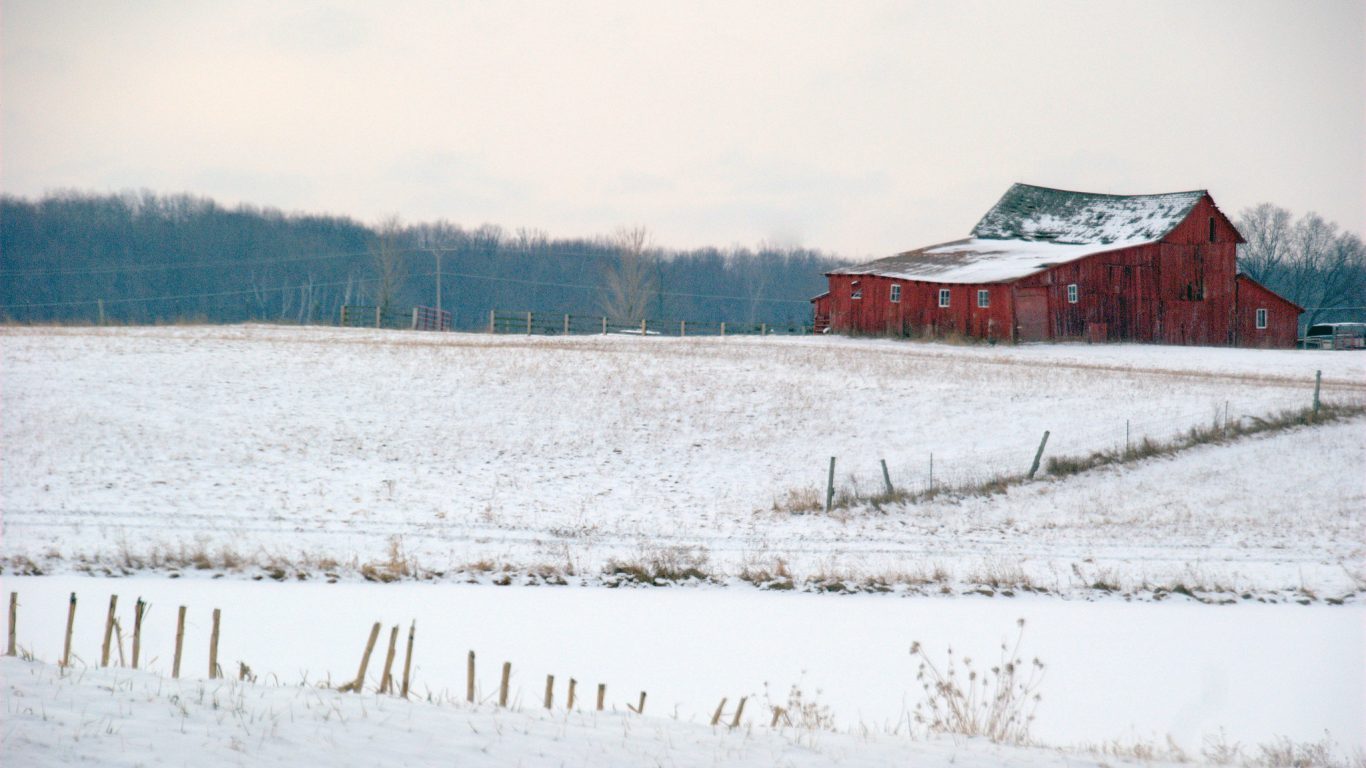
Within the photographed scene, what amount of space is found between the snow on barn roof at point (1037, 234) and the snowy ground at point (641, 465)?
1290cm

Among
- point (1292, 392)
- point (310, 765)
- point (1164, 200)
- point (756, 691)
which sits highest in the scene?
point (1164, 200)

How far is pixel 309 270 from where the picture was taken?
12212 cm

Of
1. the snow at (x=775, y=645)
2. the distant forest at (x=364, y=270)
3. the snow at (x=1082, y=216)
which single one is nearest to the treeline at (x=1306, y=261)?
the distant forest at (x=364, y=270)

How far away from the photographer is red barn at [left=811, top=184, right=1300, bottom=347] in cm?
5003

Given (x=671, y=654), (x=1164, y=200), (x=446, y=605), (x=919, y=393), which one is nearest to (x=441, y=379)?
(x=919, y=393)

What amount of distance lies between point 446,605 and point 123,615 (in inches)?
159

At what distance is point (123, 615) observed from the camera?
13.1 metres

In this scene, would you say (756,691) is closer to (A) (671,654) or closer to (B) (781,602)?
(A) (671,654)

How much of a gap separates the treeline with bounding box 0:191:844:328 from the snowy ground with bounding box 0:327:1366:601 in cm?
5633

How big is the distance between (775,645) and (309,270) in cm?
11920

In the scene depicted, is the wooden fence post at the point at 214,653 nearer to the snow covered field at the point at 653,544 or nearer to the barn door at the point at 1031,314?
the snow covered field at the point at 653,544

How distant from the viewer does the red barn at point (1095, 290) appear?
50031 mm

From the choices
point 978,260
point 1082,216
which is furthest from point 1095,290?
point 1082,216

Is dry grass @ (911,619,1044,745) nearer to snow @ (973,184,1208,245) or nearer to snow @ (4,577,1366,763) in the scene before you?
snow @ (4,577,1366,763)
